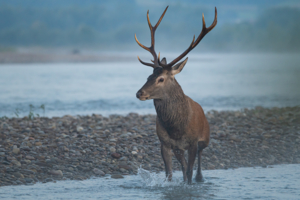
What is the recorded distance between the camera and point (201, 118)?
812cm

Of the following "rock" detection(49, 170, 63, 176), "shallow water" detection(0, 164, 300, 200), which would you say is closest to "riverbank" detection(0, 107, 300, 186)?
"rock" detection(49, 170, 63, 176)

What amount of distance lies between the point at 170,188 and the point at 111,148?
2343 mm

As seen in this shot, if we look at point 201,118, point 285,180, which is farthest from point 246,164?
point 201,118

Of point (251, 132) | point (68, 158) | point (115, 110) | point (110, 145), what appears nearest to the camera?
point (68, 158)

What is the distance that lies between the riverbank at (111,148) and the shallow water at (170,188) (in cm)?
41

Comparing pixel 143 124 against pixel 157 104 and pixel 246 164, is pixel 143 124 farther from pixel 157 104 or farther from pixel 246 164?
pixel 157 104

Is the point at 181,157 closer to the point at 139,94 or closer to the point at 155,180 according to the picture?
the point at 155,180

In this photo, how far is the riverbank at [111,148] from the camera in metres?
8.64

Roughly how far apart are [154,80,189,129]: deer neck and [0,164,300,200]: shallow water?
1.03 m

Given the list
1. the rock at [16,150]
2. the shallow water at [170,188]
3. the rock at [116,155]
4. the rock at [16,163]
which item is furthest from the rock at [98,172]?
the rock at [16,150]

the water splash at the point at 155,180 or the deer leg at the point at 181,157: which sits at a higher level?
the deer leg at the point at 181,157

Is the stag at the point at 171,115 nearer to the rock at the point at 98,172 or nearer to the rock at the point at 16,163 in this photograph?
the rock at the point at 98,172

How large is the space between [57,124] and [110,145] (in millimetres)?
3018

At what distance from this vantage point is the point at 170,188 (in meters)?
7.82
